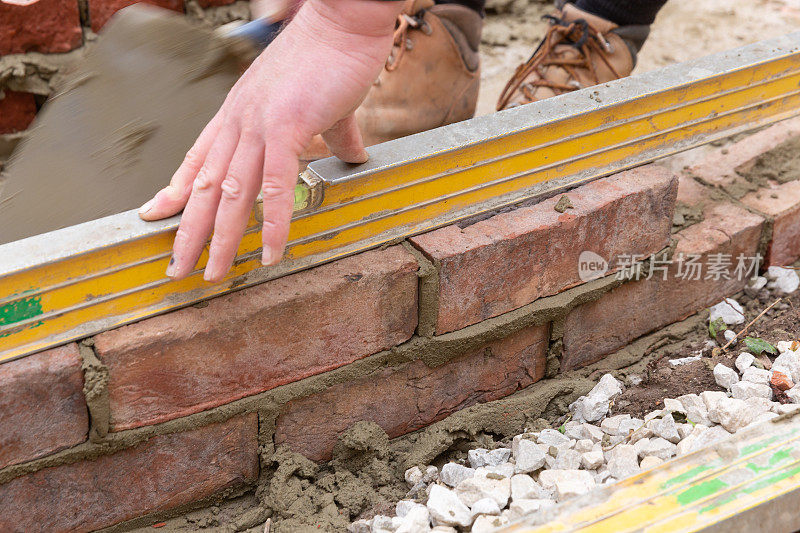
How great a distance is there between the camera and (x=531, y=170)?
6.19 feet

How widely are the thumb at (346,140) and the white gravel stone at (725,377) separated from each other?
98 centimetres

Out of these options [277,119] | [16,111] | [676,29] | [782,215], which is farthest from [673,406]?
[676,29]

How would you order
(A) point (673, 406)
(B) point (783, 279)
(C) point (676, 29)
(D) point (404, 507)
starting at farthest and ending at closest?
(C) point (676, 29) < (B) point (783, 279) < (A) point (673, 406) < (D) point (404, 507)

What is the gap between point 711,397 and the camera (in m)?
1.84

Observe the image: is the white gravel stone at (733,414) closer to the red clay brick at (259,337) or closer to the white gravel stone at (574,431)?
the white gravel stone at (574,431)

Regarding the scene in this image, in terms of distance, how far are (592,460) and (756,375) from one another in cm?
50

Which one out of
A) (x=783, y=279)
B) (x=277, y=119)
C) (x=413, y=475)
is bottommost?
(x=413, y=475)

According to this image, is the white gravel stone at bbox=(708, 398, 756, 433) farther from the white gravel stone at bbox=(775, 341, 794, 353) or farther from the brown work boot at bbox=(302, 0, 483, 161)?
the brown work boot at bbox=(302, 0, 483, 161)

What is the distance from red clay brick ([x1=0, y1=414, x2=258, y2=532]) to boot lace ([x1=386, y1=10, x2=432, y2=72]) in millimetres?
1294

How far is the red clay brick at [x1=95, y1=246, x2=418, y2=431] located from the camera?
1.49 meters

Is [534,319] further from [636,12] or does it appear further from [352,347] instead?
[636,12]

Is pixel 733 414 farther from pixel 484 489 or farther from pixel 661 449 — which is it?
pixel 484 489

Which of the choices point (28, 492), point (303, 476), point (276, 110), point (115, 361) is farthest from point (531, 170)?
point (28, 492)

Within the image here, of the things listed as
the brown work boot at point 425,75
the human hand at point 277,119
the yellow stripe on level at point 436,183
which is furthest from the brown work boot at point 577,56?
the human hand at point 277,119
